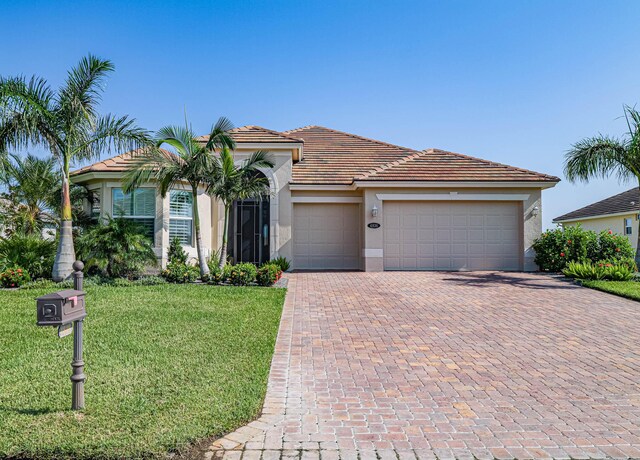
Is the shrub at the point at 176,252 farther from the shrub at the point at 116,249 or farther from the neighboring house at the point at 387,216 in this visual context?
the neighboring house at the point at 387,216

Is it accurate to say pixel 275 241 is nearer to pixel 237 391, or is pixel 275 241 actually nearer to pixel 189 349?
pixel 189 349

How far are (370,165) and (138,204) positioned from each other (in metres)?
9.68

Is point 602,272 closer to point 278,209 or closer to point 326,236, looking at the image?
point 326,236

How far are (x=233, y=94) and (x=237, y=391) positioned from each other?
39.1 ft

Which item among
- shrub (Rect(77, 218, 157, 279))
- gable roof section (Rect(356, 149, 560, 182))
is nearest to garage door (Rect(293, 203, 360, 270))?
gable roof section (Rect(356, 149, 560, 182))

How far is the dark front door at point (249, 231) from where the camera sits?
16469 mm

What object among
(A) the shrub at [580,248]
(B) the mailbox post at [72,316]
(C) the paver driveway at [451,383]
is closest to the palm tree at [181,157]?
(C) the paver driveway at [451,383]

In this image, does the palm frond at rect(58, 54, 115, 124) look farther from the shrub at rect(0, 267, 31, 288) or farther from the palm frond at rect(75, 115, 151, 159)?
the shrub at rect(0, 267, 31, 288)

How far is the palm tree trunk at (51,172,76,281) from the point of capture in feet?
38.2

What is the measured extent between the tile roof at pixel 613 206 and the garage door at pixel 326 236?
16852 mm

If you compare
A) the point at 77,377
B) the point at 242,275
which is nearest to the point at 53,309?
the point at 77,377

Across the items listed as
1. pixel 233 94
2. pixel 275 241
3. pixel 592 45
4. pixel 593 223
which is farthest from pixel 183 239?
pixel 593 223

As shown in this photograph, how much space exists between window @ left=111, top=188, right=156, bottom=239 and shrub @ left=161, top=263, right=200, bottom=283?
2.09 meters

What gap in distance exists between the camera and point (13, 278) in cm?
1135
